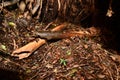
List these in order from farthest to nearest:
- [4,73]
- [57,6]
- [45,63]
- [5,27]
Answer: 1. [57,6]
2. [5,27]
3. [45,63]
4. [4,73]

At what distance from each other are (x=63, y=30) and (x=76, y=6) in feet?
1.59

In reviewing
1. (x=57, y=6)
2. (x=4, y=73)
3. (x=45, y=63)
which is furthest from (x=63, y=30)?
(x=4, y=73)

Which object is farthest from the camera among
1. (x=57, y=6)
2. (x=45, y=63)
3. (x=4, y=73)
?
(x=57, y=6)

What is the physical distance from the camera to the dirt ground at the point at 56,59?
3520 millimetres

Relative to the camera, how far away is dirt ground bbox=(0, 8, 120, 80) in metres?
3.52

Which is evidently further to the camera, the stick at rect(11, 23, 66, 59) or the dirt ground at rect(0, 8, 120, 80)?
the stick at rect(11, 23, 66, 59)

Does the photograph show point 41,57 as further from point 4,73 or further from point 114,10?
point 114,10

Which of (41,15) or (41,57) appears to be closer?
(41,57)

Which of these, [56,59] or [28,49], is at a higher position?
[28,49]

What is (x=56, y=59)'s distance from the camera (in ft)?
12.4

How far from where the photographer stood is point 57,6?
4488mm

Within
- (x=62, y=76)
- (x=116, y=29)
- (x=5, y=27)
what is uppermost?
(x=5, y=27)

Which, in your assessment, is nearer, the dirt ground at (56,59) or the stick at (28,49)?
the dirt ground at (56,59)

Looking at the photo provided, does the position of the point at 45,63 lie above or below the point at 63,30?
below
